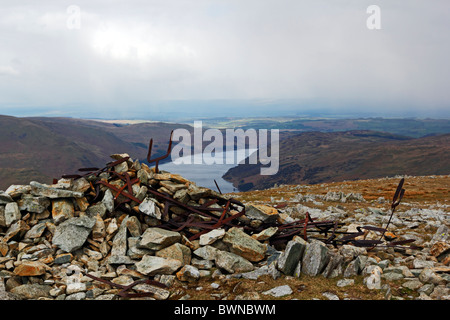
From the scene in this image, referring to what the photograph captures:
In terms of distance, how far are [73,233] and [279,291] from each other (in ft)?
16.7

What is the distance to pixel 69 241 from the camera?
24.5 ft

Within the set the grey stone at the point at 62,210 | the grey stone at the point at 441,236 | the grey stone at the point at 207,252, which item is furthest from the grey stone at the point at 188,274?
the grey stone at the point at 441,236

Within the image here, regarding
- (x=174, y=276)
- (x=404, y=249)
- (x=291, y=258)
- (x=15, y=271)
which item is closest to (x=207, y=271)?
(x=174, y=276)

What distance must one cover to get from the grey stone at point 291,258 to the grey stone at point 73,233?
4.73 meters

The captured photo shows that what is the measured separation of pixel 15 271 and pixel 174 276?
10.8ft

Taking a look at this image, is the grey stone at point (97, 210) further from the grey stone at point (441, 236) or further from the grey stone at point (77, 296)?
the grey stone at point (441, 236)

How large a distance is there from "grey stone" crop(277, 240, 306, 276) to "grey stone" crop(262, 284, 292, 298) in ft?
1.86

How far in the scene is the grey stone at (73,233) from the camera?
742 cm

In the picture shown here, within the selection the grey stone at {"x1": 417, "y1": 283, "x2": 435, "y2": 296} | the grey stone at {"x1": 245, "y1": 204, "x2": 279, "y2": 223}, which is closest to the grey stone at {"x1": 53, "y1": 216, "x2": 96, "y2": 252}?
the grey stone at {"x1": 245, "y1": 204, "x2": 279, "y2": 223}

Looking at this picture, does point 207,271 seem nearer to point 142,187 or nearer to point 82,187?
point 142,187

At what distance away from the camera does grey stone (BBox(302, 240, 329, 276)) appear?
265 inches

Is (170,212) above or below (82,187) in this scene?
below

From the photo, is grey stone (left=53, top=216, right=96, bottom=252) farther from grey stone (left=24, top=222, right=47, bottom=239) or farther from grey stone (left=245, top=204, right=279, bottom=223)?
grey stone (left=245, top=204, right=279, bottom=223)

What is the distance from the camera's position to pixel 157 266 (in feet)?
22.3
